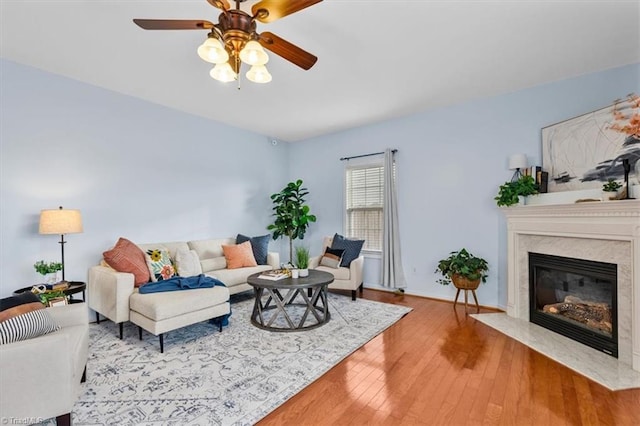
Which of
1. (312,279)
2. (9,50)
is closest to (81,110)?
(9,50)

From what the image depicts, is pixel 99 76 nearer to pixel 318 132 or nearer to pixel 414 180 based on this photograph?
pixel 318 132

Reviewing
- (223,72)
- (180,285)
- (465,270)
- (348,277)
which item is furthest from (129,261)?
(465,270)

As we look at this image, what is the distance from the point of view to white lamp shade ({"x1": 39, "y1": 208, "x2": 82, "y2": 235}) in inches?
111

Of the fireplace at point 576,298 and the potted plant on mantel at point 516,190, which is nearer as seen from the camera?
the fireplace at point 576,298

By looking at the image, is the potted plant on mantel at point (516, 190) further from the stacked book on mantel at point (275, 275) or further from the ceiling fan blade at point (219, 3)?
the ceiling fan blade at point (219, 3)

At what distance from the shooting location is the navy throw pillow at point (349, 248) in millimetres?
4418

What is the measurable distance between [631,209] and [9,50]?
18.6 ft

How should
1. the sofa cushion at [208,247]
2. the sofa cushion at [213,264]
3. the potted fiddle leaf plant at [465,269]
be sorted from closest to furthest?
the potted fiddle leaf plant at [465,269] → the sofa cushion at [213,264] → the sofa cushion at [208,247]

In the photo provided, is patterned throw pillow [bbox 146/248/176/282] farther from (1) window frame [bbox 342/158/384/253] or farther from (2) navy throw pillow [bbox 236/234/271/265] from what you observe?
(1) window frame [bbox 342/158/384/253]

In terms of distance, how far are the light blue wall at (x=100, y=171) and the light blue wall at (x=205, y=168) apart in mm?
12

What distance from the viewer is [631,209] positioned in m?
2.35

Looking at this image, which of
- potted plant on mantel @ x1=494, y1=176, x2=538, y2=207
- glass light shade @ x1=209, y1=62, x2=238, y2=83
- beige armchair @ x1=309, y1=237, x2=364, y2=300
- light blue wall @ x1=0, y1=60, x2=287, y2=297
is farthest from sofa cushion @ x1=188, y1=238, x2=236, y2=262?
potted plant on mantel @ x1=494, y1=176, x2=538, y2=207

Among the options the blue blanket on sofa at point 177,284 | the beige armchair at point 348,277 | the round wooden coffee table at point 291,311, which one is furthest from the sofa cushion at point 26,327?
the beige armchair at point 348,277

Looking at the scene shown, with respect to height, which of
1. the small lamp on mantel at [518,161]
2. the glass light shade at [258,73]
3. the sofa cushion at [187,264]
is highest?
the glass light shade at [258,73]
